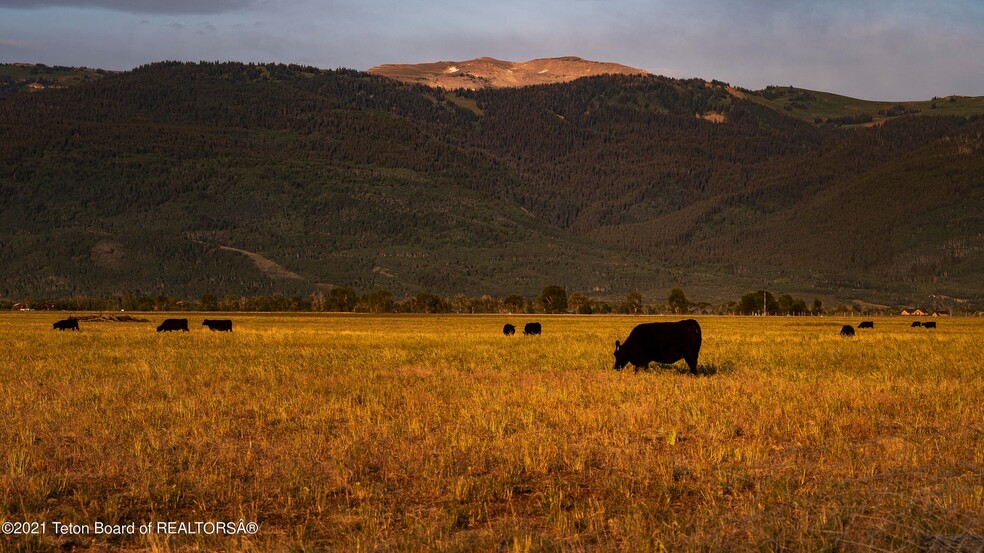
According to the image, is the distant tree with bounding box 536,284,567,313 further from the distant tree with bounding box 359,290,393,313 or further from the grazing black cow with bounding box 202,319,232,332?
the grazing black cow with bounding box 202,319,232,332

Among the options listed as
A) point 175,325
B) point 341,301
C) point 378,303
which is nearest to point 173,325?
point 175,325

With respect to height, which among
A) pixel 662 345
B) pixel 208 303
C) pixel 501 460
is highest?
pixel 662 345

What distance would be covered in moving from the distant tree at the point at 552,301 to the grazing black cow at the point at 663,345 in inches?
5380

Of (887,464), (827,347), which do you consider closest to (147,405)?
(887,464)

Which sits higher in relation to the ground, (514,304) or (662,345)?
(662,345)

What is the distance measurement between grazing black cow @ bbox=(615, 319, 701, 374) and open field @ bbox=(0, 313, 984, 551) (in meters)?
1.53

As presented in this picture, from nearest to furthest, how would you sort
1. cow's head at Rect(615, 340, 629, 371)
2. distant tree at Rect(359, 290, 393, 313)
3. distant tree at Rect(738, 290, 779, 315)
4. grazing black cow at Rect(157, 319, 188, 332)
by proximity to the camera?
cow's head at Rect(615, 340, 629, 371), grazing black cow at Rect(157, 319, 188, 332), distant tree at Rect(359, 290, 393, 313), distant tree at Rect(738, 290, 779, 315)

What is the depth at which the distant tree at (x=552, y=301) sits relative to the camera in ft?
540

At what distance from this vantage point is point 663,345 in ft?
81.9

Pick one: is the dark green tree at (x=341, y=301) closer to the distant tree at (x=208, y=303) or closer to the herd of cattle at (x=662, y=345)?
the distant tree at (x=208, y=303)

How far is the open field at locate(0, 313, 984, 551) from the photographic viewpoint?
8.78 meters

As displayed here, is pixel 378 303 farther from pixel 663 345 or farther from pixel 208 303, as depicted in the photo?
pixel 663 345

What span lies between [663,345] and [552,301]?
141728mm

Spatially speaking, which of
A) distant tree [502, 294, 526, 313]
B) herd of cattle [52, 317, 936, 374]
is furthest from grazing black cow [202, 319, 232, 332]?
distant tree [502, 294, 526, 313]
